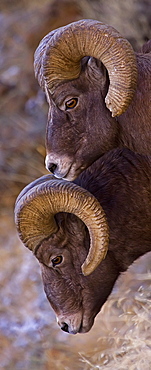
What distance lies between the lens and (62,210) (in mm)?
3781

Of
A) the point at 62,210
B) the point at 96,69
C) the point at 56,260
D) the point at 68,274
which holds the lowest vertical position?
the point at 68,274

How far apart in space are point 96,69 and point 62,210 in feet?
2.77

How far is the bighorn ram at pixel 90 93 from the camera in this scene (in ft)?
11.0

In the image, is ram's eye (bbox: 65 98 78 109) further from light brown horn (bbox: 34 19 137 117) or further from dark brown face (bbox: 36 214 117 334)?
dark brown face (bbox: 36 214 117 334)

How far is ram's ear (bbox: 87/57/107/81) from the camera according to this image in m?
3.52

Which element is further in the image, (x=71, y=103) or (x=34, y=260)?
(x=34, y=260)

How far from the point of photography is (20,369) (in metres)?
5.89

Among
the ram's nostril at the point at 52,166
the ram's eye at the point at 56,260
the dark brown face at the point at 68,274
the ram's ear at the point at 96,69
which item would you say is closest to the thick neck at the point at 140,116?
the ram's ear at the point at 96,69

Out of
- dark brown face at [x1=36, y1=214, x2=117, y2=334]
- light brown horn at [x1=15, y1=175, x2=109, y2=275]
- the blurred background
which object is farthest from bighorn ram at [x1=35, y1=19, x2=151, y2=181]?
the blurred background

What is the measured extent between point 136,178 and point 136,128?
590 millimetres

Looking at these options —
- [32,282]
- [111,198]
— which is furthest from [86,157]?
[32,282]

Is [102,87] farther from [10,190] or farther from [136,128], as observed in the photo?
[10,190]

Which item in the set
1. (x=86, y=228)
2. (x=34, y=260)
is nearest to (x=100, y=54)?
(x=86, y=228)

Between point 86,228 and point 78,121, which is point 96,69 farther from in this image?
point 86,228
